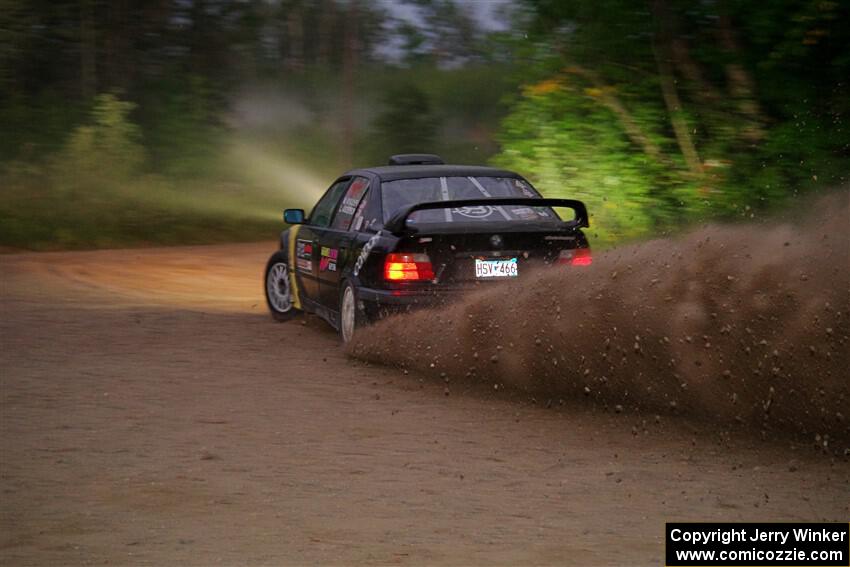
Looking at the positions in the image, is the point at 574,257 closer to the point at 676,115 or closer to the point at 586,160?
the point at 676,115

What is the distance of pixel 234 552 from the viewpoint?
5.28 m

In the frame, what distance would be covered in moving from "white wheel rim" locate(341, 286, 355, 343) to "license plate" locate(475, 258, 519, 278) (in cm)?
121

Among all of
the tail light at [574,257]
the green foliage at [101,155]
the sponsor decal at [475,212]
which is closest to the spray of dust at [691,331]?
the tail light at [574,257]

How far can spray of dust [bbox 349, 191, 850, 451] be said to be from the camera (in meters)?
7.36

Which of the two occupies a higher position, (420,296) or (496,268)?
(496,268)

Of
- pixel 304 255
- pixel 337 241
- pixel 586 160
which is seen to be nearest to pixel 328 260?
pixel 337 241

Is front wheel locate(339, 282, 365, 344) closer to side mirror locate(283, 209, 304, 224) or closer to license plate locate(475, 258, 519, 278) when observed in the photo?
license plate locate(475, 258, 519, 278)

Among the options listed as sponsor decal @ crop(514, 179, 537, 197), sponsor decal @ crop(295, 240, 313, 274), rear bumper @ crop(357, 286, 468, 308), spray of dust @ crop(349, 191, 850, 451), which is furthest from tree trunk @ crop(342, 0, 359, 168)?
spray of dust @ crop(349, 191, 850, 451)

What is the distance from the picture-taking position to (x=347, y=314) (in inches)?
419

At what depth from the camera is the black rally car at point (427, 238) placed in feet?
31.9

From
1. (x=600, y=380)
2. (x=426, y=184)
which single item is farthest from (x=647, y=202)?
(x=600, y=380)

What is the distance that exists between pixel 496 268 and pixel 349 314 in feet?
4.83

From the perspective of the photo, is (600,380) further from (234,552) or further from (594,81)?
(594,81)

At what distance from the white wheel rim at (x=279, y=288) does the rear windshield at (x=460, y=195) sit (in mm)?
2437
